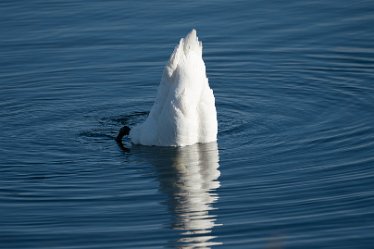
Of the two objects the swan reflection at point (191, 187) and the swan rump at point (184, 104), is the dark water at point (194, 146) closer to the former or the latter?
the swan reflection at point (191, 187)

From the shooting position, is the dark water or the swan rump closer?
the dark water

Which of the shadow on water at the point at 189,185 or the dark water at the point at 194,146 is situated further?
the dark water at the point at 194,146

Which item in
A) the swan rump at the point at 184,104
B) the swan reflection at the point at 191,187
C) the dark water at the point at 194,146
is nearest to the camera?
the swan reflection at the point at 191,187

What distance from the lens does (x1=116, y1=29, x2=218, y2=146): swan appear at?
14422mm

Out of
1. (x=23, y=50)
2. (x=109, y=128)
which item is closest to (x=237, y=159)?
(x=109, y=128)

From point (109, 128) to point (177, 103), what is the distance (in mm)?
2185

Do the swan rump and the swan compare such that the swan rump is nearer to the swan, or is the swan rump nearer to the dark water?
the swan

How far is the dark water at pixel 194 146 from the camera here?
12.4 m

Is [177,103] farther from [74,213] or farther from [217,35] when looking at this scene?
[217,35]

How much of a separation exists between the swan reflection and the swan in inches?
9.2

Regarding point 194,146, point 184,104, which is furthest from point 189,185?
point 194,146

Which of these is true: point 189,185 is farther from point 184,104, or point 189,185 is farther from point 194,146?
point 194,146

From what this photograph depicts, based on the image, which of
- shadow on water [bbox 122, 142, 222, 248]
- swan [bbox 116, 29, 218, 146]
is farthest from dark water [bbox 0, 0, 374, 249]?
swan [bbox 116, 29, 218, 146]

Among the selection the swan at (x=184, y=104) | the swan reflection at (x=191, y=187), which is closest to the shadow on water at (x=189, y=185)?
the swan reflection at (x=191, y=187)
